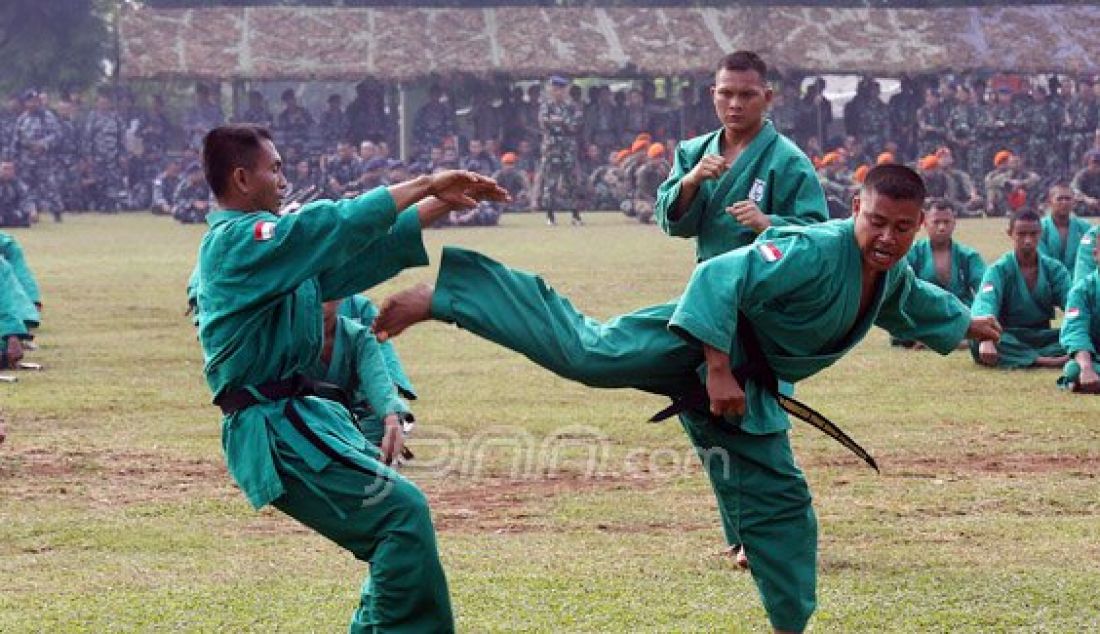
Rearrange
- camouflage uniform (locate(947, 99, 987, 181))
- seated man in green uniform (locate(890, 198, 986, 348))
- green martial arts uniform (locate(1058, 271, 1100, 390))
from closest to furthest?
green martial arts uniform (locate(1058, 271, 1100, 390)), seated man in green uniform (locate(890, 198, 986, 348)), camouflage uniform (locate(947, 99, 987, 181))

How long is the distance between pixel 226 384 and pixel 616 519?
2950 mm

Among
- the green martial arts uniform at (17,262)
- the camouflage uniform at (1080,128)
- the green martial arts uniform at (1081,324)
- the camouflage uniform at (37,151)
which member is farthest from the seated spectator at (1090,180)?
the green martial arts uniform at (17,262)

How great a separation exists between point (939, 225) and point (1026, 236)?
0.79 meters

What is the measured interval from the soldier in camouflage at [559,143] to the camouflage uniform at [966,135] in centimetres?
655

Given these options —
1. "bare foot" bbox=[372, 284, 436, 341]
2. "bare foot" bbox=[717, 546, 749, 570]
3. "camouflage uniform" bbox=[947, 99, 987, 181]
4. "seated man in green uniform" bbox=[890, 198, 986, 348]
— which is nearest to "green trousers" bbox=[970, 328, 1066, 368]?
"seated man in green uniform" bbox=[890, 198, 986, 348]

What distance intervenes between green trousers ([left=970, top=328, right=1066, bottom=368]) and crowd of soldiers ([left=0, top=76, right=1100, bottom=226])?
53.9ft

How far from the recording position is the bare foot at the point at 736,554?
23.6 feet

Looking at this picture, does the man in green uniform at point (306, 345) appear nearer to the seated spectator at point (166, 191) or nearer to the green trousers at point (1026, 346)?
the green trousers at point (1026, 346)

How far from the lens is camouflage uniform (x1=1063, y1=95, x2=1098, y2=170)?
34406 millimetres

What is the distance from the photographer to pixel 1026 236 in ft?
44.6

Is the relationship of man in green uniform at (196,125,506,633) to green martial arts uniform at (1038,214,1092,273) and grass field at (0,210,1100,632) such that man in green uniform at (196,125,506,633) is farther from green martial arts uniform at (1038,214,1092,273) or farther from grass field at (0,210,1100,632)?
green martial arts uniform at (1038,214,1092,273)

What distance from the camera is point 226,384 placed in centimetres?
548

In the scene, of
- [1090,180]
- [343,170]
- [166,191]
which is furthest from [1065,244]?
[166,191]

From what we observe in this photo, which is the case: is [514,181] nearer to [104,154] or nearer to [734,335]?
[104,154]
